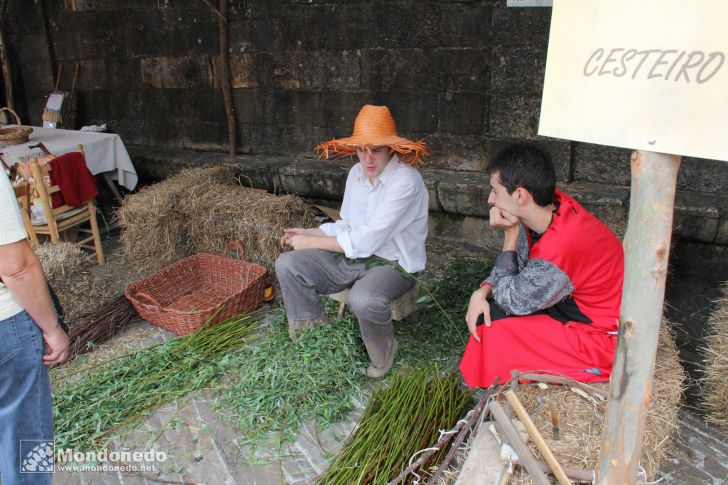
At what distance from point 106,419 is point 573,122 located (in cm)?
279

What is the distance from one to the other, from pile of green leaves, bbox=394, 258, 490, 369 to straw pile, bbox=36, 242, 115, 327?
236cm

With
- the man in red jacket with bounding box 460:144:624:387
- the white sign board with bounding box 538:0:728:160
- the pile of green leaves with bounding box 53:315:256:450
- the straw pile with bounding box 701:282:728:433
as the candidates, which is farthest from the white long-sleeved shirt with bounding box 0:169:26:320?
the straw pile with bounding box 701:282:728:433

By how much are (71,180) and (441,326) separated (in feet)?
11.5

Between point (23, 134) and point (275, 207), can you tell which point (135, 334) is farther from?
point (23, 134)

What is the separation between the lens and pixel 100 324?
408 centimetres

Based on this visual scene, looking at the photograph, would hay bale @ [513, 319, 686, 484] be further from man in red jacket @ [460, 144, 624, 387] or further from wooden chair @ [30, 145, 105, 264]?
wooden chair @ [30, 145, 105, 264]

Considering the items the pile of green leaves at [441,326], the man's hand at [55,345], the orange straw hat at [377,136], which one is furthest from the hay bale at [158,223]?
the man's hand at [55,345]

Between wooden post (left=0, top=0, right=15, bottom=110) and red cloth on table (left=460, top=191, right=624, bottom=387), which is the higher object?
wooden post (left=0, top=0, right=15, bottom=110)

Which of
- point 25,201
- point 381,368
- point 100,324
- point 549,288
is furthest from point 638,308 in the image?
point 25,201

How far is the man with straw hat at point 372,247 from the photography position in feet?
10.9

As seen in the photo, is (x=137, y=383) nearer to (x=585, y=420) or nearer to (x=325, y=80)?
(x=585, y=420)

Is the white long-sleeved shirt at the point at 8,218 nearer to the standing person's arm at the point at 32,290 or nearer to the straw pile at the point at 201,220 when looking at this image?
the standing person's arm at the point at 32,290

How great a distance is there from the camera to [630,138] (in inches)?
54.4

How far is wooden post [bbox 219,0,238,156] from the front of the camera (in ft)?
21.1
